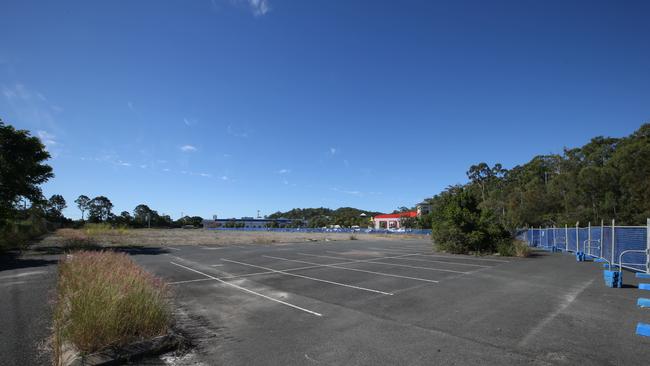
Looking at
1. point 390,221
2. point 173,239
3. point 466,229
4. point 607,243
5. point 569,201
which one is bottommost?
point 173,239

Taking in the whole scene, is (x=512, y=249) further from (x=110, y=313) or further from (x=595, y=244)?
(x=110, y=313)

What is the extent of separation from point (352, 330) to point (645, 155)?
1889 inches

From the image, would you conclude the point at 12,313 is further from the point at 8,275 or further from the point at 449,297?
the point at 449,297

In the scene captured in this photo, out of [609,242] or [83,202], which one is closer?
[609,242]

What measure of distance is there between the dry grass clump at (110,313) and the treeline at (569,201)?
2203 cm

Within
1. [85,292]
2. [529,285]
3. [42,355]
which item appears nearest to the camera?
[42,355]

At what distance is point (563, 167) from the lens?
64188 mm

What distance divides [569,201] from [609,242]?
36.8 meters

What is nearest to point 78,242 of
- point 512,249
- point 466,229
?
point 466,229

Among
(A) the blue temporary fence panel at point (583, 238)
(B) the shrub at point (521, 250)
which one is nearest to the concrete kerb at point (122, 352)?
(B) the shrub at point (521, 250)

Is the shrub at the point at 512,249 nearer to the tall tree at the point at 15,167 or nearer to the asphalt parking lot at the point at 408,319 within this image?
the asphalt parking lot at the point at 408,319

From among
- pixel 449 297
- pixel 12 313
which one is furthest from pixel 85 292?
pixel 449 297

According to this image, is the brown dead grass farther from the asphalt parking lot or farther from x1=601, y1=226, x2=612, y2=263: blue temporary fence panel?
x1=601, y1=226, x2=612, y2=263: blue temporary fence panel

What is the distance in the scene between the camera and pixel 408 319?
24.3 feet
